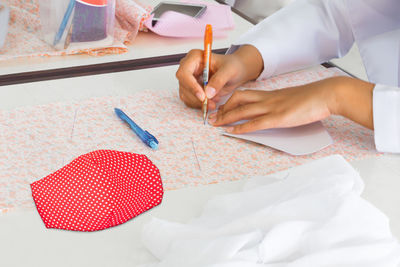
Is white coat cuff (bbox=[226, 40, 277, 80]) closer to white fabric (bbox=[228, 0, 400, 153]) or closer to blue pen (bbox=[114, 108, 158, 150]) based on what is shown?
white fabric (bbox=[228, 0, 400, 153])

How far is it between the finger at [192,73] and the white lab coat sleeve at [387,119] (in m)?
0.33

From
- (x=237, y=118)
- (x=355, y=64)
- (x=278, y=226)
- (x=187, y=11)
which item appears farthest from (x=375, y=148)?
(x=355, y=64)

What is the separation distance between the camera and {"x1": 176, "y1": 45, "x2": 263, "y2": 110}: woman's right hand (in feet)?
3.29

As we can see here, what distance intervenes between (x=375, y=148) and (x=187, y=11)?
778 millimetres

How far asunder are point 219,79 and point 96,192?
0.40 metres

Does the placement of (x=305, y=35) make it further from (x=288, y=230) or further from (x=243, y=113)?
(x=288, y=230)

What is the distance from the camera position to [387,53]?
3.68 feet

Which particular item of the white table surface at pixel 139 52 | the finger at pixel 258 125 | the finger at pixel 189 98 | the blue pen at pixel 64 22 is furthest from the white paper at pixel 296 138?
the blue pen at pixel 64 22

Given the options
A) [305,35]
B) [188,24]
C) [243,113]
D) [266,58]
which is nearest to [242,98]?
[243,113]

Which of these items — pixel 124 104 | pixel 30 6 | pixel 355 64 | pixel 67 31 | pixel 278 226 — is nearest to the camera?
pixel 278 226

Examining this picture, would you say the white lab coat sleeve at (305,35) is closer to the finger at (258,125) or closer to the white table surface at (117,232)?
the finger at (258,125)

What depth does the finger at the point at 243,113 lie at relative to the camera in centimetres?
95

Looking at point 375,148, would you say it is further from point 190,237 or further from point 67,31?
point 67,31

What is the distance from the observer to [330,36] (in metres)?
1.21
